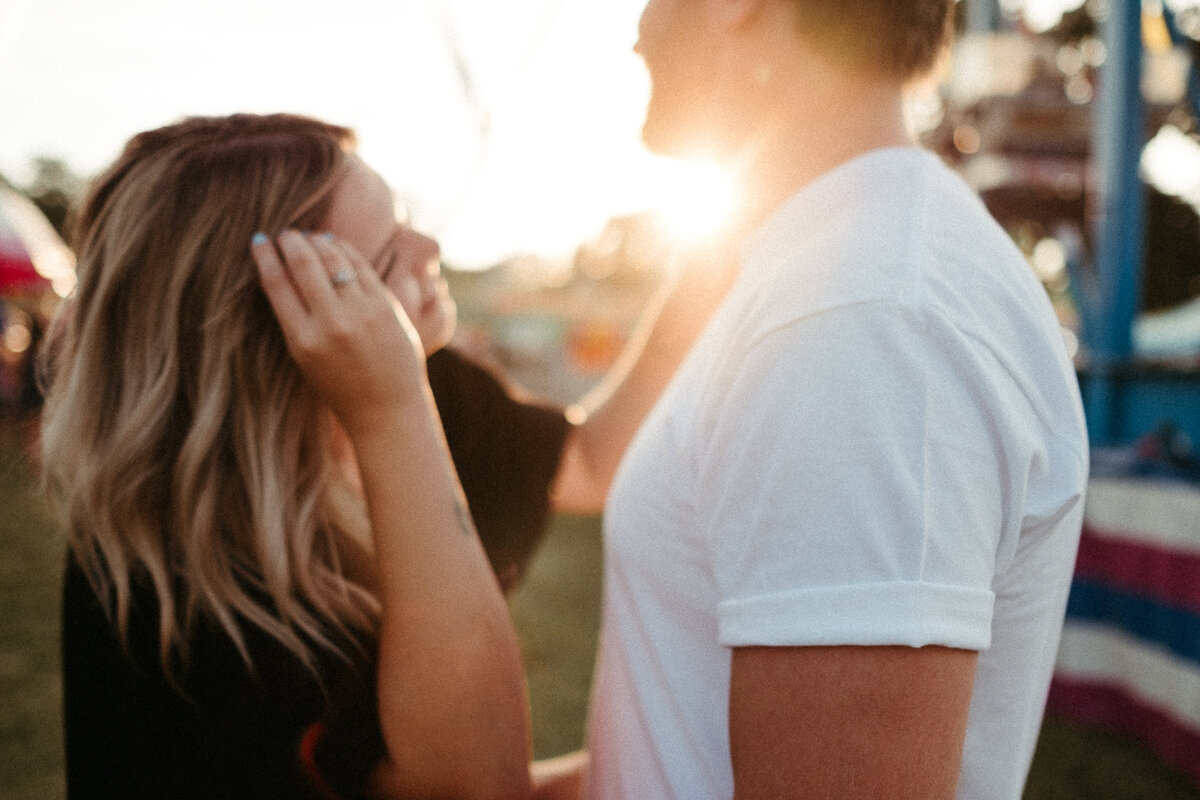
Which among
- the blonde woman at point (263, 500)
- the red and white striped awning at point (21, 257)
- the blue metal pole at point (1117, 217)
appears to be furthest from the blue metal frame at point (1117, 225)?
Answer: the red and white striped awning at point (21, 257)

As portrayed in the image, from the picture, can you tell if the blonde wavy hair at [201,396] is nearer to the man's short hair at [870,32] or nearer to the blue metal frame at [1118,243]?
the man's short hair at [870,32]

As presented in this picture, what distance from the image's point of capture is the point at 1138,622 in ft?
11.2

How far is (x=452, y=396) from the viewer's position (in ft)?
6.43

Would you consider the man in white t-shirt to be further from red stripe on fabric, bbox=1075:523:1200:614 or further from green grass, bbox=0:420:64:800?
red stripe on fabric, bbox=1075:523:1200:614

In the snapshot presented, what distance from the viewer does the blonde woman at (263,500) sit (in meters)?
1.17

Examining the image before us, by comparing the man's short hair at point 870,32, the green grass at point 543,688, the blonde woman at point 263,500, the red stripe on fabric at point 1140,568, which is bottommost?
the green grass at point 543,688

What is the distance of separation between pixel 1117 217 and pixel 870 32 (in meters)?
4.43

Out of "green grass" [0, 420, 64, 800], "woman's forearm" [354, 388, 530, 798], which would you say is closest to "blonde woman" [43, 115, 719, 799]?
"woman's forearm" [354, 388, 530, 798]

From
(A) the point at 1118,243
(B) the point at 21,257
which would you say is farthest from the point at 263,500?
Result: (B) the point at 21,257

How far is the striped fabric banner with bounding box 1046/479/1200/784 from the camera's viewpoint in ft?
10.2

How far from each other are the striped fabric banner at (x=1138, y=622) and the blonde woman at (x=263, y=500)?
3153 millimetres

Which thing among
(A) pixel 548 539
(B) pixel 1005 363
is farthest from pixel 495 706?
(A) pixel 548 539

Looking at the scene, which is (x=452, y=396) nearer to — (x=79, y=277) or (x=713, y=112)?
(x=79, y=277)

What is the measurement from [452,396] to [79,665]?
969 millimetres
